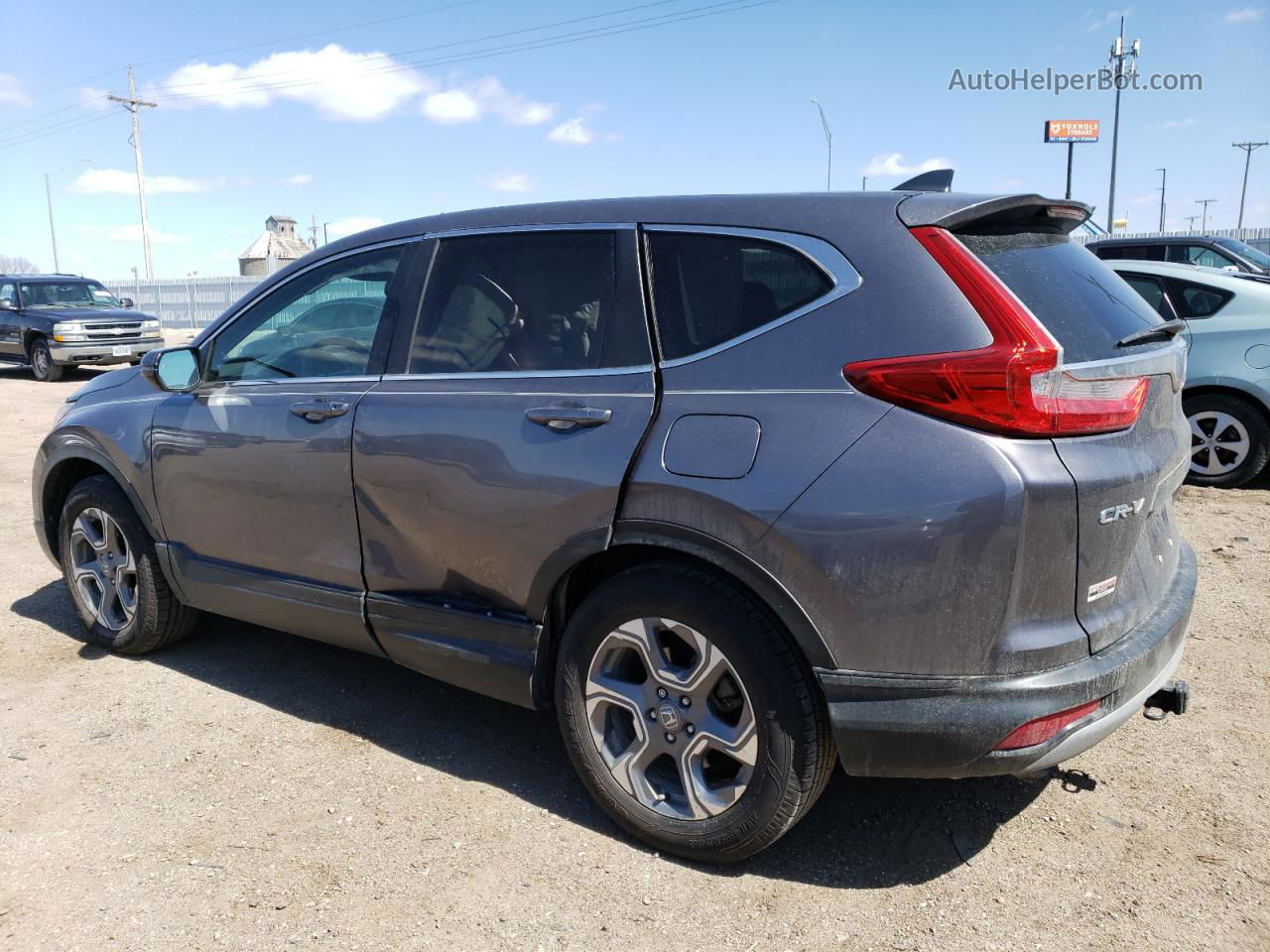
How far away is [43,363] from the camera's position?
58.2 feet

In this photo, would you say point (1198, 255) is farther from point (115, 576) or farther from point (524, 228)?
point (115, 576)

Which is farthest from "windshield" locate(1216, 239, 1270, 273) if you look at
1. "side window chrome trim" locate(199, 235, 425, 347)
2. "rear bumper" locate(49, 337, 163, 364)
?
"rear bumper" locate(49, 337, 163, 364)

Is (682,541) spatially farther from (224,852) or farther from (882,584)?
(224,852)

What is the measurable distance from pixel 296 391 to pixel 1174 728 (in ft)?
11.5

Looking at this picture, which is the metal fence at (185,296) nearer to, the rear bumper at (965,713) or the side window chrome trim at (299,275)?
the side window chrome trim at (299,275)

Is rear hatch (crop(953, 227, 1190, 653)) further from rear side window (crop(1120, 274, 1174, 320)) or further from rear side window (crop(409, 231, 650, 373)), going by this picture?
rear side window (crop(1120, 274, 1174, 320))

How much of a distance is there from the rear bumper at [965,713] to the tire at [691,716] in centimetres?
12

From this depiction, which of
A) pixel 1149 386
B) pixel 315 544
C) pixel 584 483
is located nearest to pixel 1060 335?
pixel 1149 386

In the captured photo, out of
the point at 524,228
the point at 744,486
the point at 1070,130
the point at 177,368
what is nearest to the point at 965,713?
the point at 744,486

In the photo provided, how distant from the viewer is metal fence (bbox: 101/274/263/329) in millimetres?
34844

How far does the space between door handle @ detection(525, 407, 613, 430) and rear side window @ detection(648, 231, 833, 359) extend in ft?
0.85

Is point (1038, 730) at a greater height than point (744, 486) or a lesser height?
lesser

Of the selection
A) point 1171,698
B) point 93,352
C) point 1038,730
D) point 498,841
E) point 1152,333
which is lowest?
point 498,841

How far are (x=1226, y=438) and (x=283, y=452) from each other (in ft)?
22.9
